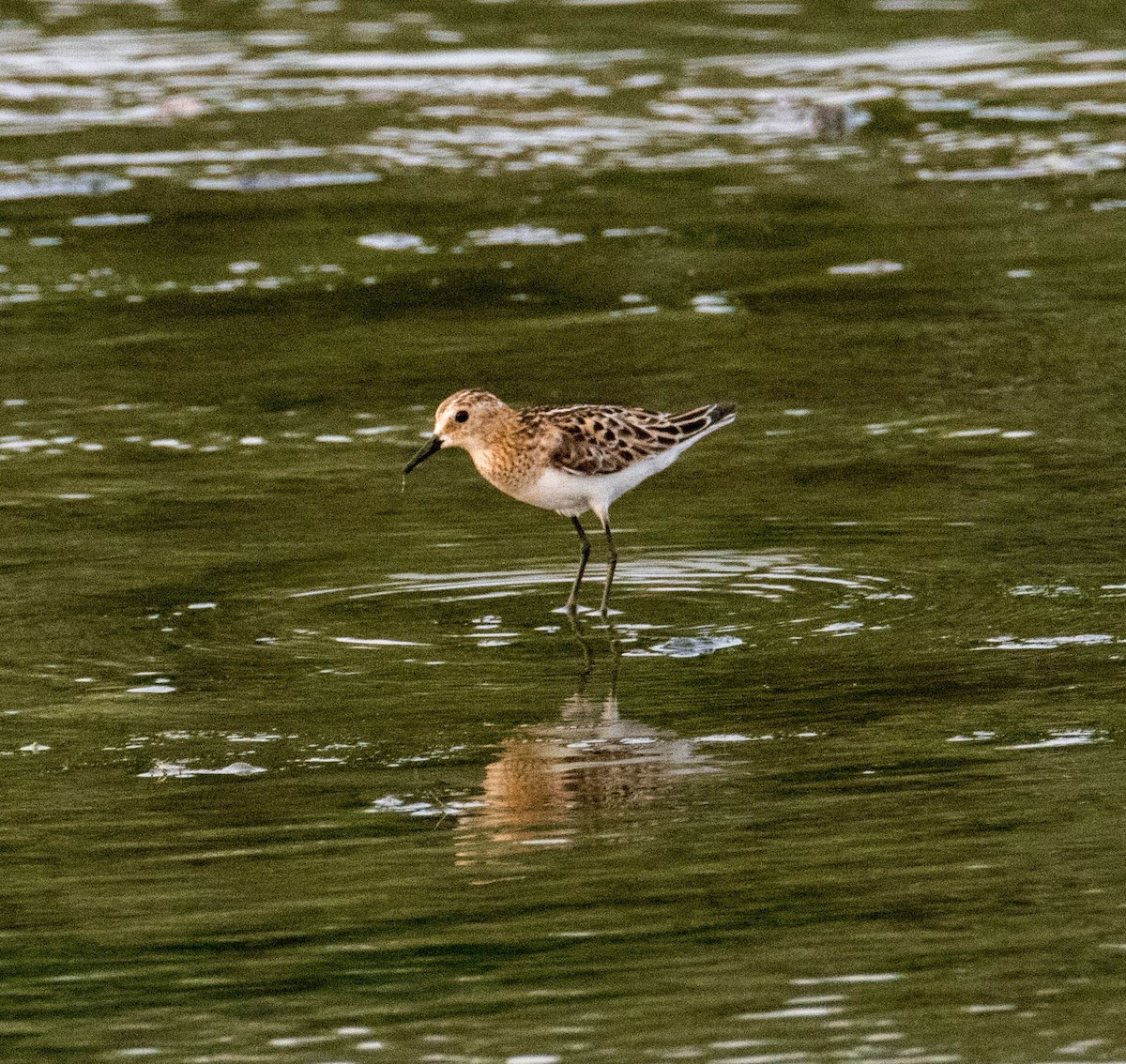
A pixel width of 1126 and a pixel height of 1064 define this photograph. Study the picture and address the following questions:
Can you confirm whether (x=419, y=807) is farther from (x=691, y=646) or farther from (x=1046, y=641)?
(x=1046, y=641)

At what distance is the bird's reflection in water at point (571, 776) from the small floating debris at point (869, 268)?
678cm

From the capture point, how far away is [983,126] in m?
17.5

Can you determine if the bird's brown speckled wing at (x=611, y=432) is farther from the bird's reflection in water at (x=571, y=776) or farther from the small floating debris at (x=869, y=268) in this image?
the small floating debris at (x=869, y=268)

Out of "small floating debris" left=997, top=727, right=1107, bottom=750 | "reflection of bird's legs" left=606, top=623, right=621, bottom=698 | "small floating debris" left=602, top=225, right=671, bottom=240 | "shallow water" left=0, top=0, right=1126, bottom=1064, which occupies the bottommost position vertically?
"reflection of bird's legs" left=606, top=623, right=621, bottom=698

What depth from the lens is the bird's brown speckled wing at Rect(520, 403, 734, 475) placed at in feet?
30.6

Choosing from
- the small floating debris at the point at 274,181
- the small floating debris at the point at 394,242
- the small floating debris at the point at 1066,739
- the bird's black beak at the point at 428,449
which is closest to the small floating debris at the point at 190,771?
the small floating debris at the point at 1066,739

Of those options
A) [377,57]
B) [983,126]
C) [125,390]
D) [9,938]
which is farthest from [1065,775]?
[377,57]

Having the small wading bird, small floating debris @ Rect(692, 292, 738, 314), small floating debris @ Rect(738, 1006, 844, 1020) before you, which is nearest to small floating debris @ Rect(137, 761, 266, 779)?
small floating debris @ Rect(738, 1006, 844, 1020)

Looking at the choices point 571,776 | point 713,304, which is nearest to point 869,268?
point 713,304

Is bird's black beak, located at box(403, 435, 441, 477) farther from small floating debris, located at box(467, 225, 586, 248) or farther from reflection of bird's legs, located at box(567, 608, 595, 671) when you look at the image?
small floating debris, located at box(467, 225, 586, 248)

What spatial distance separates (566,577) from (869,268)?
5220 millimetres

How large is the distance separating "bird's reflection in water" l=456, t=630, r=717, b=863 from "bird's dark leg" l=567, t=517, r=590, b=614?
Result: 1193 millimetres

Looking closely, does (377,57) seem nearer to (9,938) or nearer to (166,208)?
(166,208)

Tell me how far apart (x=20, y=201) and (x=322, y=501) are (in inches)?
269
